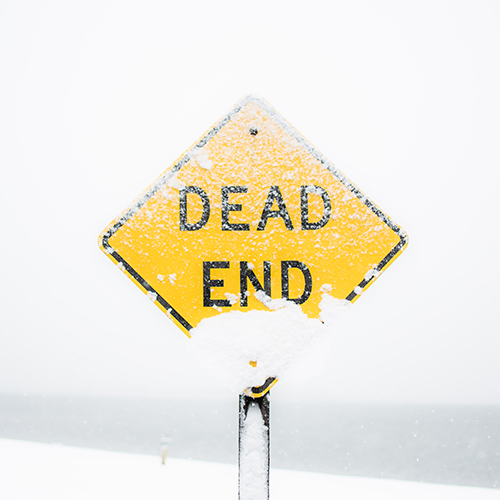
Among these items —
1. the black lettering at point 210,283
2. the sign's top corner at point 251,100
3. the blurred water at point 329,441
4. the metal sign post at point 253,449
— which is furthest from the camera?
the blurred water at point 329,441

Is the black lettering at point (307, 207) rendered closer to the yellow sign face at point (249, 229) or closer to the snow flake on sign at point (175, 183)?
the yellow sign face at point (249, 229)

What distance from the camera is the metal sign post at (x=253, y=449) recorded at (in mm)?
Result: 1005

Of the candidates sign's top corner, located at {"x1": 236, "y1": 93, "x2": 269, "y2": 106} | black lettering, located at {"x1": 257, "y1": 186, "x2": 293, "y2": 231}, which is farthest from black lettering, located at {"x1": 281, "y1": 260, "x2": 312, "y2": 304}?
sign's top corner, located at {"x1": 236, "y1": 93, "x2": 269, "y2": 106}

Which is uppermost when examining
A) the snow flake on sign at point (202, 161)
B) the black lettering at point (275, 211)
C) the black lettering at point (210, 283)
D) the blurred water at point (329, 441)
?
the blurred water at point (329, 441)

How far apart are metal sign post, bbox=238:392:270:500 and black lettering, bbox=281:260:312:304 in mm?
279

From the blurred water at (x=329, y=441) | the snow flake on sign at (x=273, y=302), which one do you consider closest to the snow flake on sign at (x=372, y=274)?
the snow flake on sign at (x=273, y=302)

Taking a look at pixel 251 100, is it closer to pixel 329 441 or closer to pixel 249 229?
pixel 249 229

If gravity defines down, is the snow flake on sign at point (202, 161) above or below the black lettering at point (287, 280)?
above

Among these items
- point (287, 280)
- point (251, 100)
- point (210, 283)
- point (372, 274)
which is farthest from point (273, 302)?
point (251, 100)

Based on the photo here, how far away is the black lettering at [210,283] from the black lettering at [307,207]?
0.27 m

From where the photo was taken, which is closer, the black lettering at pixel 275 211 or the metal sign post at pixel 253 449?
the metal sign post at pixel 253 449

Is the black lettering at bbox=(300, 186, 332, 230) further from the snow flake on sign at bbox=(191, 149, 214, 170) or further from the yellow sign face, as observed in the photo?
the snow flake on sign at bbox=(191, 149, 214, 170)
